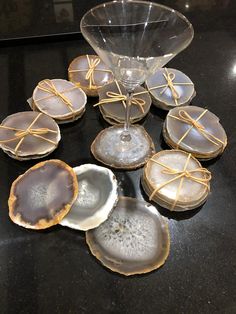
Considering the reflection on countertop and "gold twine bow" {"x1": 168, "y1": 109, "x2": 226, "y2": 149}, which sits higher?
the reflection on countertop

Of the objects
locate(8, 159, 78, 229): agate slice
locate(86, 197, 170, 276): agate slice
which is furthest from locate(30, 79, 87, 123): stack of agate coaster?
locate(86, 197, 170, 276): agate slice

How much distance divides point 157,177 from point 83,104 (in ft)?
0.84

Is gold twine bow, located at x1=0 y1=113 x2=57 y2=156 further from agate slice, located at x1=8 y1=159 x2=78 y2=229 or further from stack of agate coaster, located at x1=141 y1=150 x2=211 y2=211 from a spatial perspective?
stack of agate coaster, located at x1=141 y1=150 x2=211 y2=211

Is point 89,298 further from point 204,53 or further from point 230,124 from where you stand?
point 204,53

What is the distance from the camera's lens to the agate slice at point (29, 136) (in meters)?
0.66

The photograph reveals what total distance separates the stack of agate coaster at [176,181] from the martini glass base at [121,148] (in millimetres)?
57

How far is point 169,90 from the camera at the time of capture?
790 mm

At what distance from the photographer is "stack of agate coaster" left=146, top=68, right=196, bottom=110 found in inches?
30.7

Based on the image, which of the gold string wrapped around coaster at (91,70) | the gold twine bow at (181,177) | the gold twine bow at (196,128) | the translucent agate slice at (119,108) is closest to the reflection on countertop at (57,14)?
the gold string wrapped around coaster at (91,70)

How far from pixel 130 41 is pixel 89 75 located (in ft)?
0.49

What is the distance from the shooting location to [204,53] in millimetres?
1006

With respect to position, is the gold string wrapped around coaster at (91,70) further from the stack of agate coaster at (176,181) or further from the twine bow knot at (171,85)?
the stack of agate coaster at (176,181)

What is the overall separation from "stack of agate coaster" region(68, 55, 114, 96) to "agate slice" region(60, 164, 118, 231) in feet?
0.79

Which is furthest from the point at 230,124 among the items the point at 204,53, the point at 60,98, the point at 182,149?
the point at 60,98
